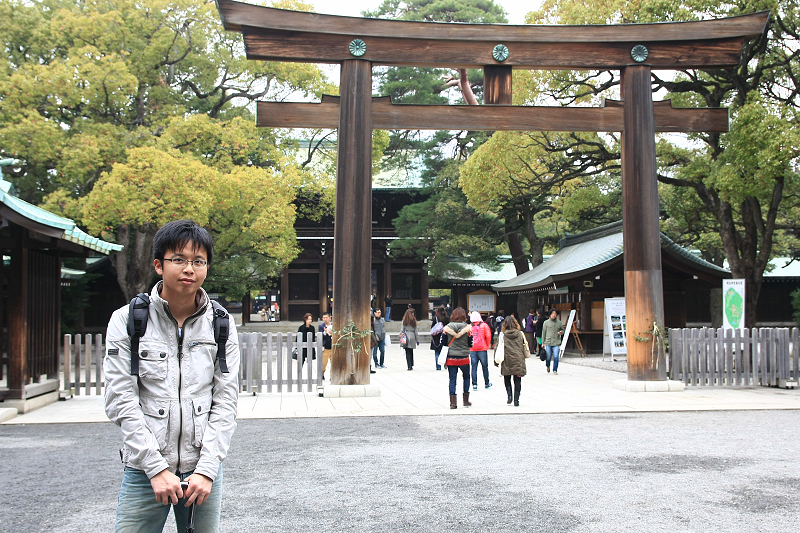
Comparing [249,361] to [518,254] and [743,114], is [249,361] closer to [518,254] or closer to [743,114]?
[743,114]

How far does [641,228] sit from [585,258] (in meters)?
11.5

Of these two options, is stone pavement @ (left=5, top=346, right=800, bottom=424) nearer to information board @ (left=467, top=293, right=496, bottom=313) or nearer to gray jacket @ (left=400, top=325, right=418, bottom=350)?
gray jacket @ (left=400, top=325, right=418, bottom=350)

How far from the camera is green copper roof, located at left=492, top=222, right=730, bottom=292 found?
20.8 metres

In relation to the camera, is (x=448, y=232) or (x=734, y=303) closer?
(x=734, y=303)

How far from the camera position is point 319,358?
1223cm

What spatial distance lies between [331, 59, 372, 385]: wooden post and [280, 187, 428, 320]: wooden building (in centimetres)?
2081

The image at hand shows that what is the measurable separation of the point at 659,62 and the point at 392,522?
36.6ft

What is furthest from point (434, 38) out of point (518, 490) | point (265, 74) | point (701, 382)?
point (265, 74)

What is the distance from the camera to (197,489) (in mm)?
2619

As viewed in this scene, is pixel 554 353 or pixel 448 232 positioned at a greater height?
pixel 448 232

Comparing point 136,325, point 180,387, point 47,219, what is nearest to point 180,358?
point 180,387

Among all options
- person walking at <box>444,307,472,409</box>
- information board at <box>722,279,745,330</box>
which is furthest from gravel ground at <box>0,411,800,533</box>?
information board at <box>722,279,745,330</box>

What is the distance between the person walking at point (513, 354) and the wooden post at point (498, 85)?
14.6ft

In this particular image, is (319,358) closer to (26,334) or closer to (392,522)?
(26,334)
